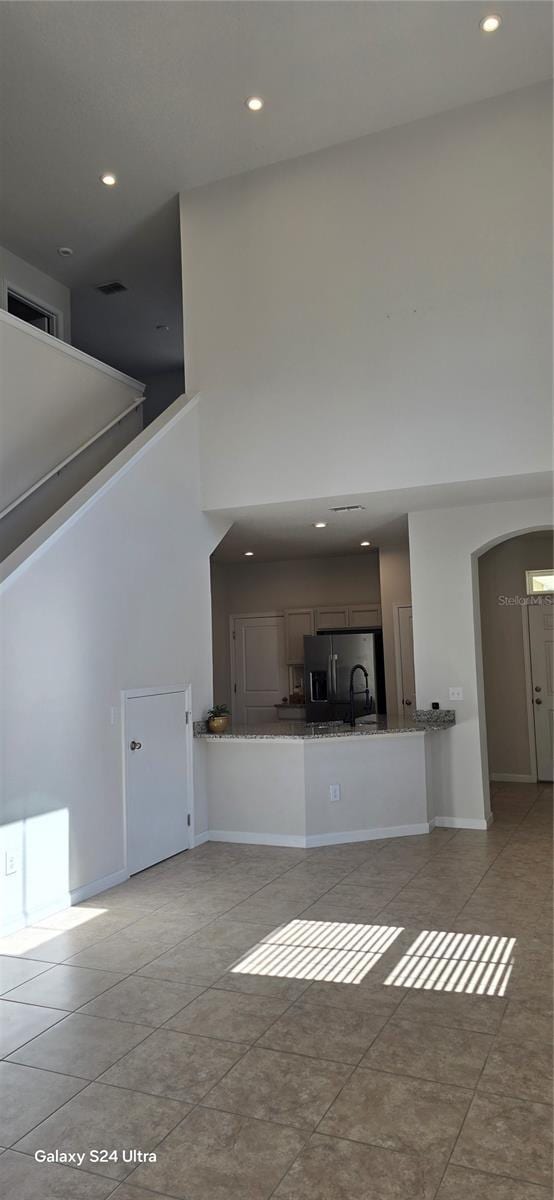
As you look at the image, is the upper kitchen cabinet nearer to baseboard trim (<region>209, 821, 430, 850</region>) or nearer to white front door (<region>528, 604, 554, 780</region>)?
white front door (<region>528, 604, 554, 780</region>)

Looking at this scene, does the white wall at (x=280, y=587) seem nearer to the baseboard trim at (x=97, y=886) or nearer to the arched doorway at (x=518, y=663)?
the arched doorway at (x=518, y=663)

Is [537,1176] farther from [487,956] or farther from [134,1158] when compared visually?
[487,956]

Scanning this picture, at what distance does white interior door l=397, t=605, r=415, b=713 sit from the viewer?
8.55 m

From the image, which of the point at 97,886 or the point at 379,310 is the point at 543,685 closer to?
the point at 379,310

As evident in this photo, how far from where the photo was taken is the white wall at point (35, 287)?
23.0 ft

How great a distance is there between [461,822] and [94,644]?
330 centimetres

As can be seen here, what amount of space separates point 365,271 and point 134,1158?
5388 millimetres

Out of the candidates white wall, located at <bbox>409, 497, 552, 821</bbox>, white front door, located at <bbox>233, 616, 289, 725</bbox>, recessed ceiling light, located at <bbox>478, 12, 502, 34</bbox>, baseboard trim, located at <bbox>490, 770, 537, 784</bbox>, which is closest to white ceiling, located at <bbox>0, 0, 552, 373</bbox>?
recessed ceiling light, located at <bbox>478, 12, 502, 34</bbox>

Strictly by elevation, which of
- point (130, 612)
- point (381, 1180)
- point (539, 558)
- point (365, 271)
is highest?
point (365, 271)

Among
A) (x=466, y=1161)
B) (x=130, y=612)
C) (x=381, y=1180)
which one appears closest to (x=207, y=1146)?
(x=381, y=1180)

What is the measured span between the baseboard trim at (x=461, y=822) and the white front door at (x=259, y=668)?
12.5 feet

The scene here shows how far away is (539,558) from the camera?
26.5 feet

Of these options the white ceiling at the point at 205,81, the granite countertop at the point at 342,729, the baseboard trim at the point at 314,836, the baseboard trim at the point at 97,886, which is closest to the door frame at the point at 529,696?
the granite countertop at the point at 342,729

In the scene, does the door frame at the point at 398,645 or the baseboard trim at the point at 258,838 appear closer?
the baseboard trim at the point at 258,838
